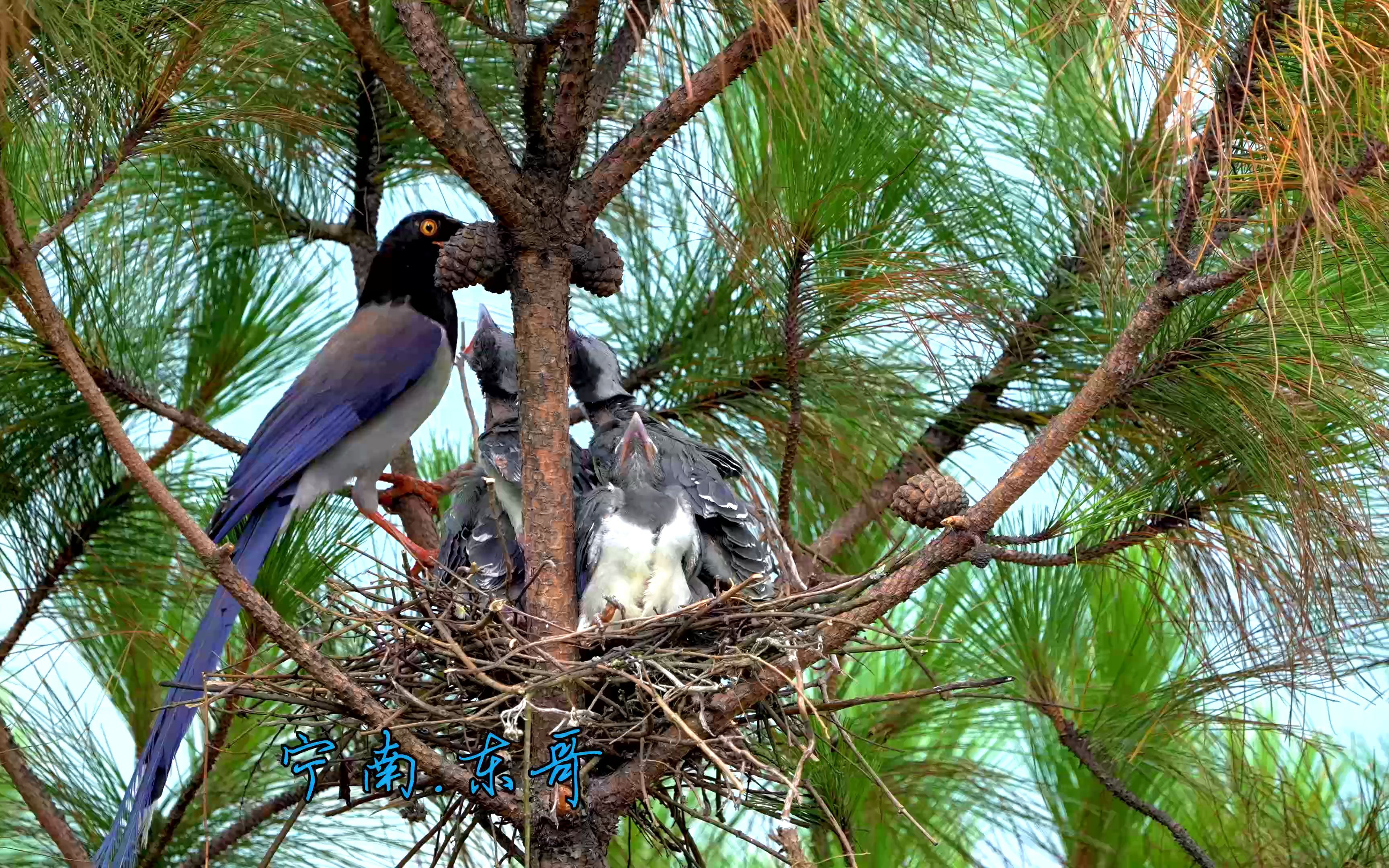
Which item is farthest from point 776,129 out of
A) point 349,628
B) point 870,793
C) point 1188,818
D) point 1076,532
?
point 1188,818

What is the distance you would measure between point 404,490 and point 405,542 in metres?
0.26

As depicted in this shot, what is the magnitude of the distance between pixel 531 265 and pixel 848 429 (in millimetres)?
944

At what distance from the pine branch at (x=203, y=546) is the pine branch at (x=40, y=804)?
0.87 metres

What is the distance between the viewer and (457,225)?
2623mm

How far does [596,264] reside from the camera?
1.96 meters

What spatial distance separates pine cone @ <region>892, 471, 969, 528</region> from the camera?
1.63 m

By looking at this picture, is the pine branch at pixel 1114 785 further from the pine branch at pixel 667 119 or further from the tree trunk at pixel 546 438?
the pine branch at pixel 667 119

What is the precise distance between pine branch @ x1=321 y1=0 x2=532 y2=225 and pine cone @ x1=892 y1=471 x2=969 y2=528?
0.55 m

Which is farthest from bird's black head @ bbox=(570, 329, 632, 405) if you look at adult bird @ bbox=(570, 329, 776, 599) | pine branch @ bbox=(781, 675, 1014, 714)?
pine branch @ bbox=(781, 675, 1014, 714)

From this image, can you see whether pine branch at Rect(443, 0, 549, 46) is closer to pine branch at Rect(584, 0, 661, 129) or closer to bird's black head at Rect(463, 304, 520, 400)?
pine branch at Rect(584, 0, 661, 129)

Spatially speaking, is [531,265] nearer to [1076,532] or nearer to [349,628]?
[349,628]

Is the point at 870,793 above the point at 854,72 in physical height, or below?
below

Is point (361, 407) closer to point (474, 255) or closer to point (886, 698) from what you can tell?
point (474, 255)

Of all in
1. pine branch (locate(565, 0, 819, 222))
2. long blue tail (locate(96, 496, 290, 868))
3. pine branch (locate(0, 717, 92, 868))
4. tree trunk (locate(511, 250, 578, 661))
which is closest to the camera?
pine branch (locate(565, 0, 819, 222))
